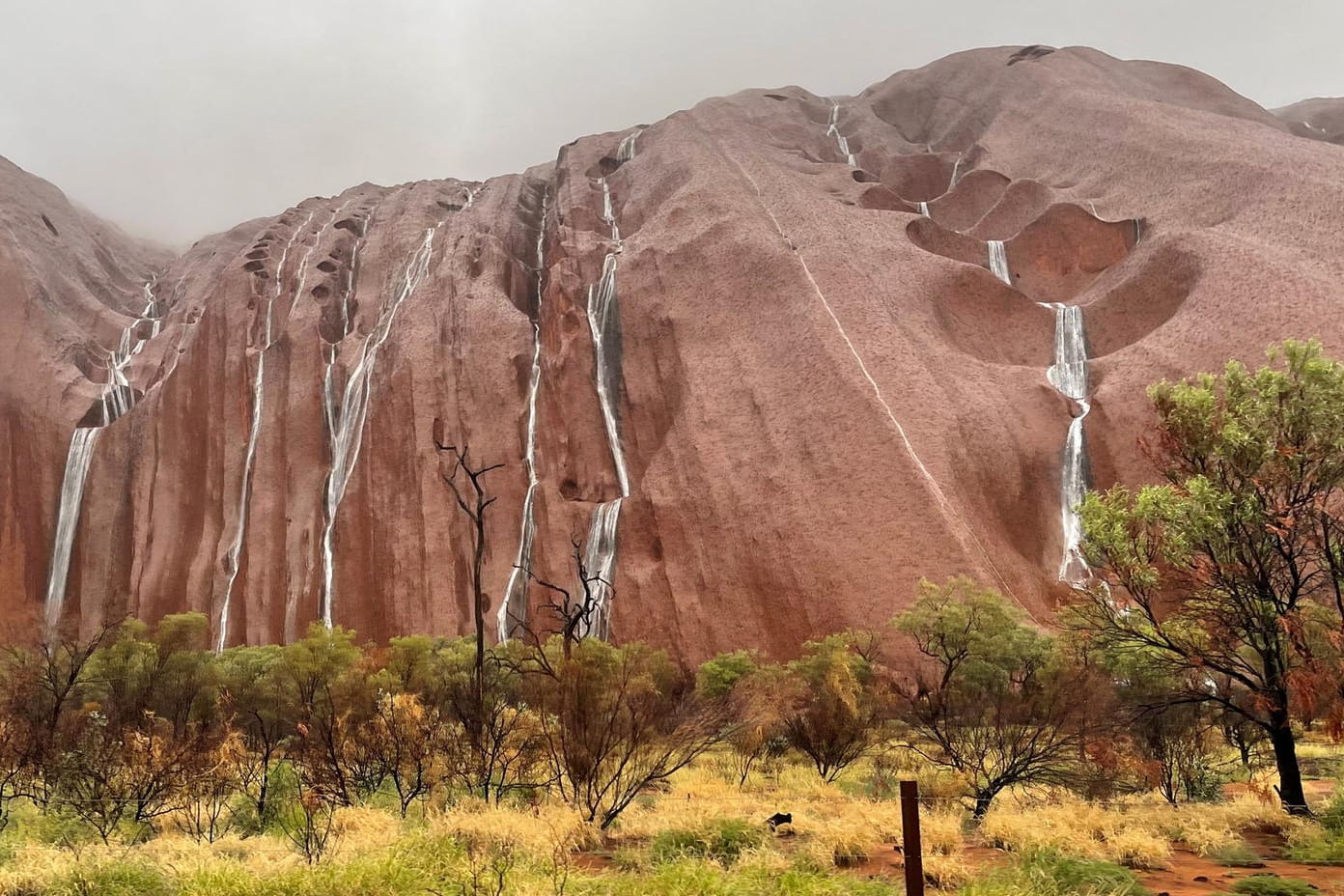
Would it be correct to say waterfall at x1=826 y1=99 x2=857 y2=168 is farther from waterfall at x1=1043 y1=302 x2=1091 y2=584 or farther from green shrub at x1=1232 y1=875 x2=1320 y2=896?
green shrub at x1=1232 y1=875 x2=1320 y2=896

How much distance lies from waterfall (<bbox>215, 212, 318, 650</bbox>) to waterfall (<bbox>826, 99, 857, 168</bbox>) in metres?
34.1

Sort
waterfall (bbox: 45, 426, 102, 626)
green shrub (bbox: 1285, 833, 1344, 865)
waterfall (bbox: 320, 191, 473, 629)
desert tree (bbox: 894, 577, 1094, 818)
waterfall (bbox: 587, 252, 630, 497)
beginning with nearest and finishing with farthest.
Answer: green shrub (bbox: 1285, 833, 1344, 865) → desert tree (bbox: 894, 577, 1094, 818) → waterfall (bbox: 587, 252, 630, 497) → waterfall (bbox: 320, 191, 473, 629) → waterfall (bbox: 45, 426, 102, 626)

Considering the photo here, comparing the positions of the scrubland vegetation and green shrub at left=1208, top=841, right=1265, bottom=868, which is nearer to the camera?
the scrubland vegetation

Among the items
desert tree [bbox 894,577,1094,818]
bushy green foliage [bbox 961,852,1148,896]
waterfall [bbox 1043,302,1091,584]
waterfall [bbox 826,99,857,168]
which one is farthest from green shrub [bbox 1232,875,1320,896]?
waterfall [bbox 826,99,857,168]

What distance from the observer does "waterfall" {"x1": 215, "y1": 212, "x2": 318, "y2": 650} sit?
41125mm

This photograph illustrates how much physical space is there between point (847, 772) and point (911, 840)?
11.6 meters

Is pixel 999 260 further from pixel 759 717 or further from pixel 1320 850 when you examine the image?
pixel 1320 850

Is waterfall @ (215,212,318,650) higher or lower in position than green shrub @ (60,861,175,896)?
higher

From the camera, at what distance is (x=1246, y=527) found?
10648 mm

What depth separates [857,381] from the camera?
108 ft

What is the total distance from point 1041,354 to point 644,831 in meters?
32.3

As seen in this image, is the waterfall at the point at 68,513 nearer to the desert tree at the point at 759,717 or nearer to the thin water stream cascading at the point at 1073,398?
the desert tree at the point at 759,717

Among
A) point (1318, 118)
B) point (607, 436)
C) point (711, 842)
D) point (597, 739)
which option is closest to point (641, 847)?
point (711, 842)

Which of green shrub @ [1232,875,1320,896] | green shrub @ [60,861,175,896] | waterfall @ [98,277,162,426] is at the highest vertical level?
waterfall @ [98,277,162,426]
